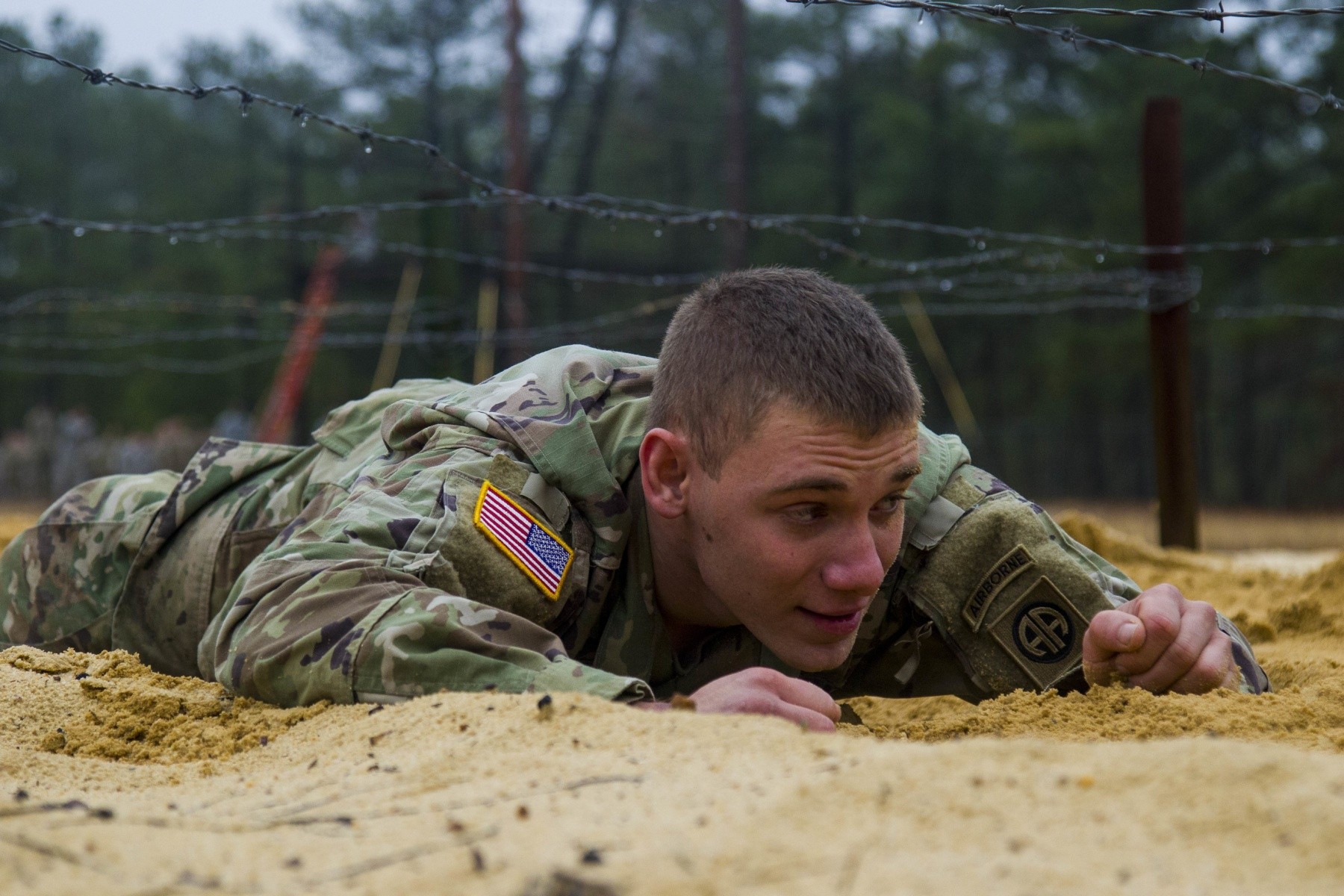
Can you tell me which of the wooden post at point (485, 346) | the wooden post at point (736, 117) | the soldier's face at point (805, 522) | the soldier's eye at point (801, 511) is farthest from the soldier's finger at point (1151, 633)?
the wooden post at point (736, 117)

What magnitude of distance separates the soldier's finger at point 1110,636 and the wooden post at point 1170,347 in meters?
3.14

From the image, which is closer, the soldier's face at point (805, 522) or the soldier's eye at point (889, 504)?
the soldier's face at point (805, 522)

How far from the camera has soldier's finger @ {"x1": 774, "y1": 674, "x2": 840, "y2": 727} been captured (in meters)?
1.81

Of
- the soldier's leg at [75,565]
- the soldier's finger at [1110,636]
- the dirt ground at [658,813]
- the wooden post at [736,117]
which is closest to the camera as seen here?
the dirt ground at [658,813]

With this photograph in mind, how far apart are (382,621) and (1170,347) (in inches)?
160

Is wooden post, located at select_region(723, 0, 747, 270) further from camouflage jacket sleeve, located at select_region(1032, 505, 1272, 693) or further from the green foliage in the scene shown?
camouflage jacket sleeve, located at select_region(1032, 505, 1272, 693)

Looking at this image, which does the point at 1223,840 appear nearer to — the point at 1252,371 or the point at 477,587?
the point at 477,587

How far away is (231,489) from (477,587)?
1011 millimetres

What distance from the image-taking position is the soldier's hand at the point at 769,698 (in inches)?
68.2

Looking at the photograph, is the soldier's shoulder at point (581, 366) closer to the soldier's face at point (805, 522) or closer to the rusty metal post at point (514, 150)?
the soldier's face at point (805, 522)

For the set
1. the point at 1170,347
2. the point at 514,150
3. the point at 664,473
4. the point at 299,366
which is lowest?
the point at 299,366

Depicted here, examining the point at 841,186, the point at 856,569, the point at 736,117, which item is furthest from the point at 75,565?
the point at 841,186

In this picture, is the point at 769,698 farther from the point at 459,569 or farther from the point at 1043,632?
the point at 1043,632

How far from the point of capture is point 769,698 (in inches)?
68.8
